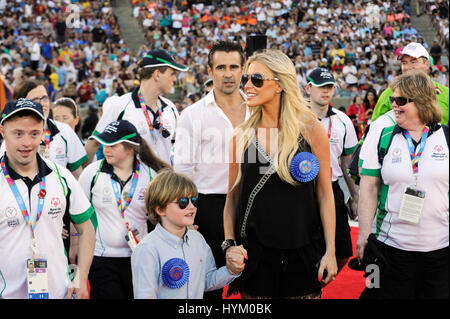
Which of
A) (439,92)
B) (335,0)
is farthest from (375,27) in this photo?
(439,92)

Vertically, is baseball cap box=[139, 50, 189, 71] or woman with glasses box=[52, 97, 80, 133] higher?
baseball cap box=[139, 50, 189, 71]

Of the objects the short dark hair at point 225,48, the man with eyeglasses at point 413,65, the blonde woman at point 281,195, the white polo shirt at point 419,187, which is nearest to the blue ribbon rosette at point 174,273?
the blonde woman at point 281,195

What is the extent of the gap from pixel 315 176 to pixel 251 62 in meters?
0.73

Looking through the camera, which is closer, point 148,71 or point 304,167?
point 304,167

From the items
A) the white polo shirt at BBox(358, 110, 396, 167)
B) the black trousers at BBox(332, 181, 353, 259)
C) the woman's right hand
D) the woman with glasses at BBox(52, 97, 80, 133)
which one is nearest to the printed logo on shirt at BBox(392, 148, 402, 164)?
the white polo shirt at BBox(358, 110, 396, 167)

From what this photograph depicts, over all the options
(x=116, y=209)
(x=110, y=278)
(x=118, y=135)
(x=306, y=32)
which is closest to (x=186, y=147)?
(x=118, y=135)

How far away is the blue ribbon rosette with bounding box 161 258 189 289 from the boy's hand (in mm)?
289

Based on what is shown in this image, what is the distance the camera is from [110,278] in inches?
168

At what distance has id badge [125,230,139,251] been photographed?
426 cm

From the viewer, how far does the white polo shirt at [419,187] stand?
3551mm

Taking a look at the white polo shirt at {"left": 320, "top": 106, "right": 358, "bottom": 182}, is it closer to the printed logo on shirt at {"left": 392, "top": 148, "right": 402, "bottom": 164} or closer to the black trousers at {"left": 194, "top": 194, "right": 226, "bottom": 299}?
the black trousers at {"left": 194, "top": 194, "right": 226, "bottom": 299}

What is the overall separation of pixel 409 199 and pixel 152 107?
2805 millimetres

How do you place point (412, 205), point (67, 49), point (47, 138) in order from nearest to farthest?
point (412, 205)
point (47, 138)
point (67, 49)

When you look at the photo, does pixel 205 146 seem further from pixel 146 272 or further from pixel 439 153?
pixel 439 153
